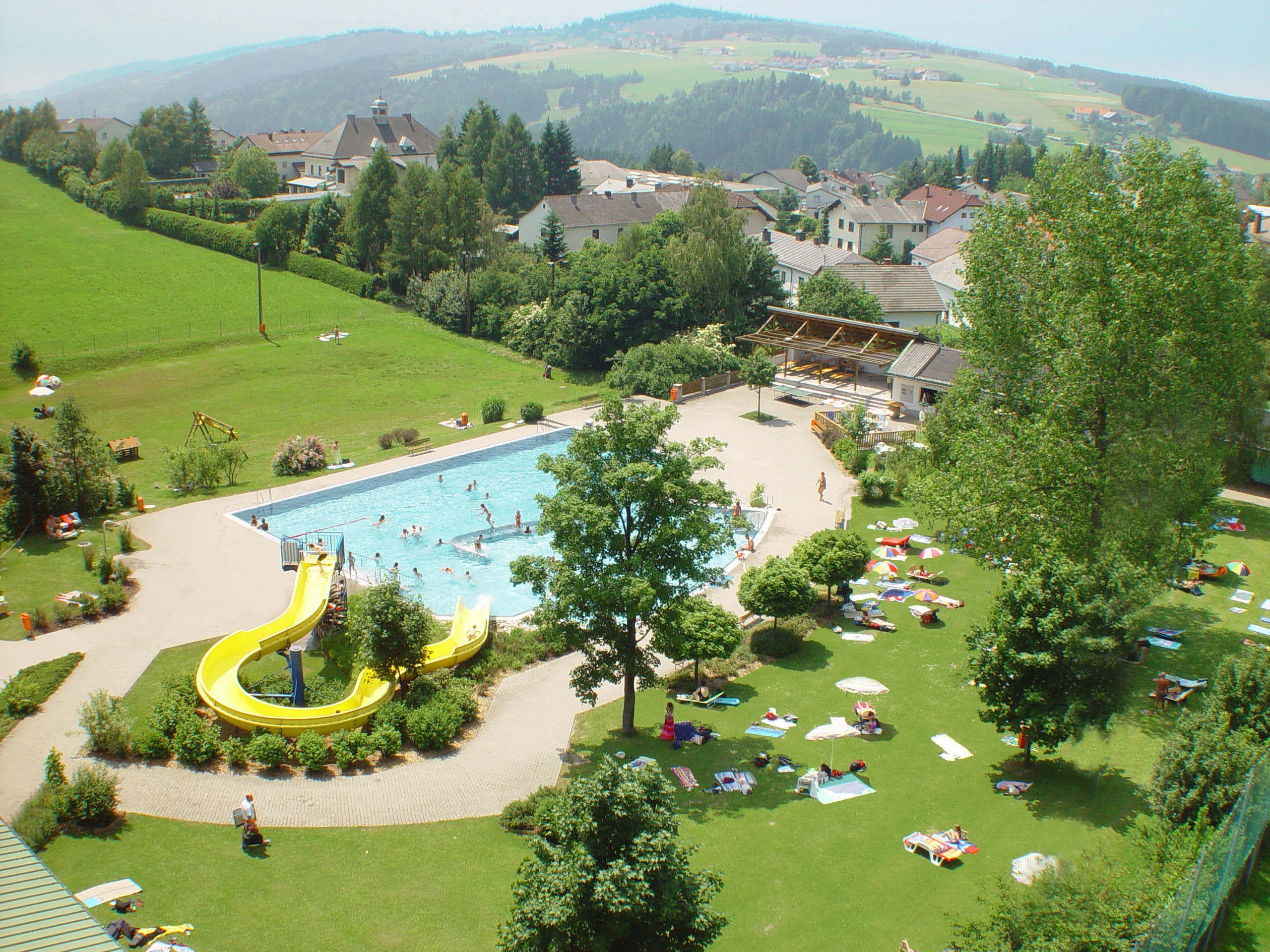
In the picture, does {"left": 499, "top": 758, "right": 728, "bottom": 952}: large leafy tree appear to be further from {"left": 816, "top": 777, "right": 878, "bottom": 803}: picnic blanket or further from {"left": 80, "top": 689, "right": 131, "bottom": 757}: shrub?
{"left": 80, "top": 689, "right": 131, "bottom": 757}: shrub

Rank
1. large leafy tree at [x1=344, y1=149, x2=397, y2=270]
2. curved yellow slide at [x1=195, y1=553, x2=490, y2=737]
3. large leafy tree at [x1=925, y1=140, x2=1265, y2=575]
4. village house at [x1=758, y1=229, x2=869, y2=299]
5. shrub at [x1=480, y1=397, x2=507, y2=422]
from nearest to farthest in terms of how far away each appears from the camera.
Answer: curved yellow slide at [x1=195, y1=553, x2=490, y2=737] < large leafy tree at [x1=925, y1=140, x2=1265, y2=575] < shrub at [x1=480, y1=397, x2=507, y2=422] < village house at [x1=758, y1=229, x2=869, y2=299] < large leafy tree at [x1=344, y1=149, x2=397, y2=270]

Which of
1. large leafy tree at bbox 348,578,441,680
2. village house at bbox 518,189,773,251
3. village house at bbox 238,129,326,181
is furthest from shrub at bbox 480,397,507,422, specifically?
village house at bbox 238,129,326,181

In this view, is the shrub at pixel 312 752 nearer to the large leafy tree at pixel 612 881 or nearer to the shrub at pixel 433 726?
the shrub at pixel 433 726

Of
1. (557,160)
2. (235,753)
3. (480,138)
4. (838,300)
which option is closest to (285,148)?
(480,138)

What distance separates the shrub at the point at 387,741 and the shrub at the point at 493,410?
26040 mm

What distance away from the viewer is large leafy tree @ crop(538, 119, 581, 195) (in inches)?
4013

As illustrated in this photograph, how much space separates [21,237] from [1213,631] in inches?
3548

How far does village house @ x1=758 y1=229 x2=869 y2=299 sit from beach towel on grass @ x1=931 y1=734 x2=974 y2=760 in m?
50.9

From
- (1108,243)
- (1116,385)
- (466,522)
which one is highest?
(1108,243)

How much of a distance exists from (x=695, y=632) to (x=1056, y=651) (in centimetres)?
836

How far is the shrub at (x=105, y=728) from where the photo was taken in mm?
20828

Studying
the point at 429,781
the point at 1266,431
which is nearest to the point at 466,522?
the point at 429,781

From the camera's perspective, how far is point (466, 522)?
37.0 metres

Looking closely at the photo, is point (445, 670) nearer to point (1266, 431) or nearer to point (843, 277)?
point (1266, 431)
